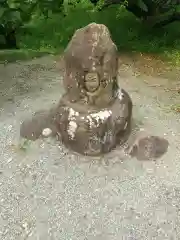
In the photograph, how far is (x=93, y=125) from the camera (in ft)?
11.0

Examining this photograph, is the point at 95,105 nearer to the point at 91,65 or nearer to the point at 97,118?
the point at 97,118

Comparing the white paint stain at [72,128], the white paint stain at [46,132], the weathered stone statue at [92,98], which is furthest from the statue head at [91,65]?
the white paint stain at [46,132]

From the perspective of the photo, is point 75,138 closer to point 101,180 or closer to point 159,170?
point 101,180

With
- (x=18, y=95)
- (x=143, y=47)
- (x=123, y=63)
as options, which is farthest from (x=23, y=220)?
(x=143, y=47)

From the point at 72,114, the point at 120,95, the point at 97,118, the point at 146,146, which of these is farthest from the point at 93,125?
the point at 146,146

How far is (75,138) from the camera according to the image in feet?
11.2

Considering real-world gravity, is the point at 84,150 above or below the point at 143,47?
above

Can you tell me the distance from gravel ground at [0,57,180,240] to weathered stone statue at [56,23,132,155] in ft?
0.37

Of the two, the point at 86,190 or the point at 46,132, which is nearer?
the point at 86,190

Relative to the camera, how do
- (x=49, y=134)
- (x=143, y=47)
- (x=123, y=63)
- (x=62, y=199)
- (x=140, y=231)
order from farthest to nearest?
1. (x=143, y=47)
2. (x=123, y=63)
3. (x=49, y=134)
4. (x=62, y=199)
5. (x=140, y=231)

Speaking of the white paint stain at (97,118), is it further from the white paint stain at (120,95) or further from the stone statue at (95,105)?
the white paint stain at (120,95)

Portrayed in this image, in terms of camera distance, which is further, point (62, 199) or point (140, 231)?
point (62, 199)

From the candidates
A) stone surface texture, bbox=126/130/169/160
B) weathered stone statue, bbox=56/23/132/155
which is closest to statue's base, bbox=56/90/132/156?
weathered stone statue, bbox=56/23/132/155

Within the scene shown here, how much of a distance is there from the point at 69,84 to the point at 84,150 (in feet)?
1.53
